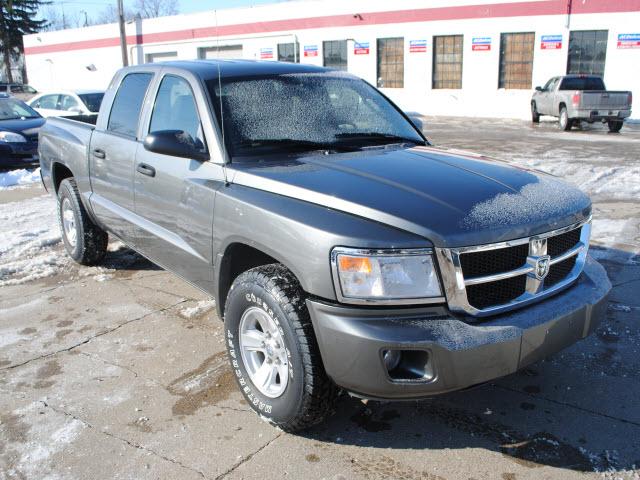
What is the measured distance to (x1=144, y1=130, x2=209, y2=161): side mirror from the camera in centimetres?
360

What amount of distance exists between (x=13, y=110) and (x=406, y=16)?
1981cm

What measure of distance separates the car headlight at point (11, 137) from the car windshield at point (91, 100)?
1.79 meters

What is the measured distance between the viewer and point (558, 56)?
24.8 m

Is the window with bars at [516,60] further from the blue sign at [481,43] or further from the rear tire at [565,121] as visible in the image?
the rear tire at [565,121]

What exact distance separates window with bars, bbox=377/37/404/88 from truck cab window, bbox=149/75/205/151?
25.9 metres

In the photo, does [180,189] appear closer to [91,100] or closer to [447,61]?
[91,100]

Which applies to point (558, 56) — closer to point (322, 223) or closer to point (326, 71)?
point (326, 71)

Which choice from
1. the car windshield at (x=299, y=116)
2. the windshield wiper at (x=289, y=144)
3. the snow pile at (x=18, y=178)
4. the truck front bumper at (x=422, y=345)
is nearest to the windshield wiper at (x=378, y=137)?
the car windshield at (x=299, y=116)

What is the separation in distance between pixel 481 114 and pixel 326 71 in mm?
24306

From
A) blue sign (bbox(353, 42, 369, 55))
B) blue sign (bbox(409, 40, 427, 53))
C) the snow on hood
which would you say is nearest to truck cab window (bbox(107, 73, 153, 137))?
the snow on hood

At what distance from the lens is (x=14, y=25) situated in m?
60.3

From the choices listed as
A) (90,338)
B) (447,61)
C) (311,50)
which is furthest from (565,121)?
(90,338)

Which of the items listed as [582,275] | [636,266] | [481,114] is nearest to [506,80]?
[481,114]

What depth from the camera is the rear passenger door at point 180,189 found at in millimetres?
3643
